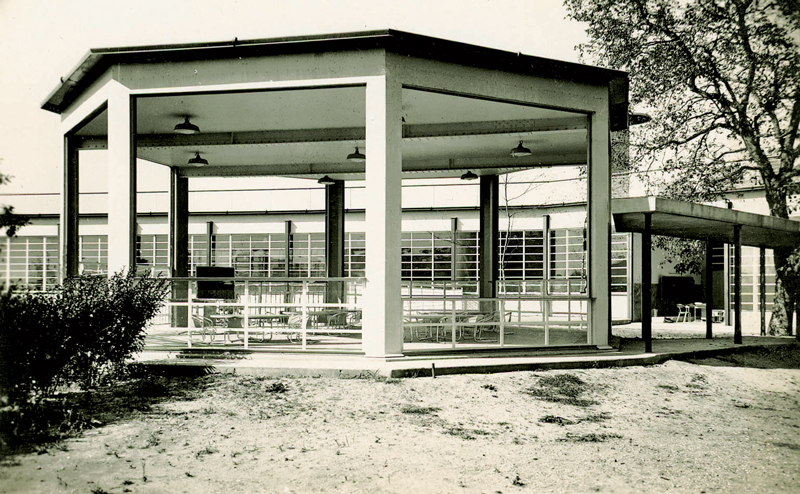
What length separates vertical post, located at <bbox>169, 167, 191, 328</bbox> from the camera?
17219mm

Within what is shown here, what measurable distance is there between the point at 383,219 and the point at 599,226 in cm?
412

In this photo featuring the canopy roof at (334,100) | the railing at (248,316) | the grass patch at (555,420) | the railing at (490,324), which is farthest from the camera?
the railing at (490,324)

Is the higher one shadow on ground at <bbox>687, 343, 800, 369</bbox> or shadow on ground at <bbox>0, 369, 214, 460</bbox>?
shadow on ground at <bbox>0, 369, 214, 460</bbox>

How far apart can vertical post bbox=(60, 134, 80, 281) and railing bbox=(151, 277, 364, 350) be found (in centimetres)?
193

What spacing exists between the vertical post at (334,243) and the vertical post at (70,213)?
6433mm

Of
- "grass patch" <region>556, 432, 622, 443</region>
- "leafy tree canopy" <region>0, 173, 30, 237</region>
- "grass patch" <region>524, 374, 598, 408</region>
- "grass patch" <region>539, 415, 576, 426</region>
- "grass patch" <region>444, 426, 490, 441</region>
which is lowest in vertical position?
"grass patch" <region>556, 432, 622, 443</region>

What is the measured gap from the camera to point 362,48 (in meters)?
10.2

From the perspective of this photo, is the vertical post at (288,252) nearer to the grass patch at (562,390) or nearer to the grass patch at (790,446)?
the grass patch at (562,390)

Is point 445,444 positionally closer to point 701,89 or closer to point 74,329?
point 74,329

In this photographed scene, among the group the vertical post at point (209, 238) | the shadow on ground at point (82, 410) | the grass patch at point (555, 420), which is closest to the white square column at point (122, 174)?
the shadow on ground at point (82, 410)

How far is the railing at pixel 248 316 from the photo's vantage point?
10.6 meters

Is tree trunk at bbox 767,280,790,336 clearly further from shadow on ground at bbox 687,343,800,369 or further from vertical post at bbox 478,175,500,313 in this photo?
vertical post at bbox 478,175,500,313

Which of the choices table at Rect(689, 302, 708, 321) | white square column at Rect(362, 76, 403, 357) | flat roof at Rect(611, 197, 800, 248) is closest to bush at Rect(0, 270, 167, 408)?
white square column at Rect(362, 76, 403, 357)

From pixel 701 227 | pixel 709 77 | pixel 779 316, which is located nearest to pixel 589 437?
pixel 701 227
